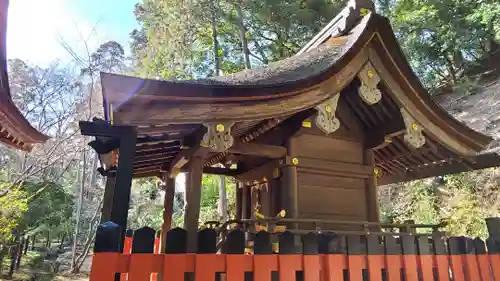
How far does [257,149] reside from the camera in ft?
13.4

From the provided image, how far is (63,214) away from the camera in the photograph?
19594 millimetres

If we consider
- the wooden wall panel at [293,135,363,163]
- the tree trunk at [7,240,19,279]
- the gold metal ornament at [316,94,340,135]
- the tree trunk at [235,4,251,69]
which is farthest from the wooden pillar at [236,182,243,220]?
the tree trunk at [7,240,19,279]

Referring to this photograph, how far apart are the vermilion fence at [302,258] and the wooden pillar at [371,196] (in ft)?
3.82

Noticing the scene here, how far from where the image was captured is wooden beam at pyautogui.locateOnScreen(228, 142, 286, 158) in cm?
396

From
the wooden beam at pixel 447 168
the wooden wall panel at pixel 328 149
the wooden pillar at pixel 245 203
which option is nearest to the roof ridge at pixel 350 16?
the wooden wall panel at pixel 328 149

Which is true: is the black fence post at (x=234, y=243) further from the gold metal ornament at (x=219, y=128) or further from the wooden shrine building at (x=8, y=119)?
the wooden shrine building at (x=8, y=119)

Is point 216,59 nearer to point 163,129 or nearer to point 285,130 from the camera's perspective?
point 285,130

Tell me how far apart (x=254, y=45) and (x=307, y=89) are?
16.0m

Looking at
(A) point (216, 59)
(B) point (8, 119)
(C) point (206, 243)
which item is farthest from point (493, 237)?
(A) point (216, 59)

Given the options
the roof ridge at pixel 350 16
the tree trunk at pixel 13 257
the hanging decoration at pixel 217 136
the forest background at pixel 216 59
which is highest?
the forest background at pixel 216 59

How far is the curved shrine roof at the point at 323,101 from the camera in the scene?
2.75 meters

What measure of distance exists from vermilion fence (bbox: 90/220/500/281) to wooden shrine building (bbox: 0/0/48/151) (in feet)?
10.0

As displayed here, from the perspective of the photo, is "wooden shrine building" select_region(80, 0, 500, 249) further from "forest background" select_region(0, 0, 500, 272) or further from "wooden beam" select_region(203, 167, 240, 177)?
"forest background" select_region(0, 0, 500, 272)

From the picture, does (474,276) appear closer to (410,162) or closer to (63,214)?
(410,162)
